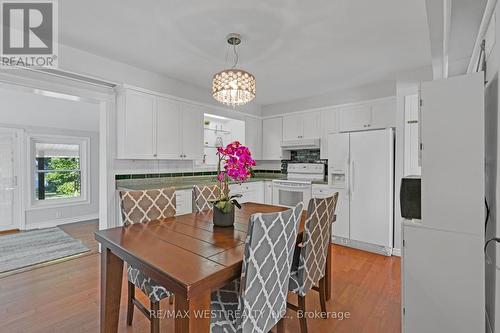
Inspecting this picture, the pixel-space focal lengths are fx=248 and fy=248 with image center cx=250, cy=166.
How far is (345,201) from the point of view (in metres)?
3.73

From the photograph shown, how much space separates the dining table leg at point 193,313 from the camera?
1038 mm

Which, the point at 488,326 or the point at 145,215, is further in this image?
the point at 145,215

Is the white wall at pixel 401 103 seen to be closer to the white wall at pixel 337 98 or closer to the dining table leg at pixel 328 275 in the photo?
the white wall at pixel 337 98

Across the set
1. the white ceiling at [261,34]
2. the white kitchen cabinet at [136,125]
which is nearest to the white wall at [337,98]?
the white ceiling at [261,34]

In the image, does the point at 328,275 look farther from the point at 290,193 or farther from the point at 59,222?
the point at 59,222

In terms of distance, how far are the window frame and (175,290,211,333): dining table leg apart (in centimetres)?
528

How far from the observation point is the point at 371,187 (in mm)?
3484

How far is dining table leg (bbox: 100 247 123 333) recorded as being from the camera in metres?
1.59

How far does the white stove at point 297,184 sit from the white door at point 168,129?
1944mm

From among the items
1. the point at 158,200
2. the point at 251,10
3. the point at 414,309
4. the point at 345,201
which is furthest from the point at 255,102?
the point at 414,309

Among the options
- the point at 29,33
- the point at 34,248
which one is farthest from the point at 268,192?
the point at 29,33

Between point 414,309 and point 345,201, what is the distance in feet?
7.10

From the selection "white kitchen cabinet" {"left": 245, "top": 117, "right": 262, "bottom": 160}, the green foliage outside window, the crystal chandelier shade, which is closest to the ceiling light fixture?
the crystal chandelier shade

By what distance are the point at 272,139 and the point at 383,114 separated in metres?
2.11
